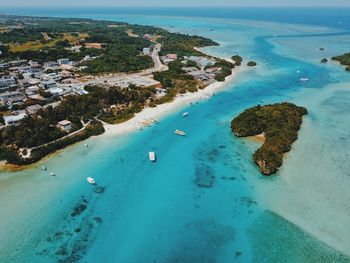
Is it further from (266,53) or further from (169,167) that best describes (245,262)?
(266,53)

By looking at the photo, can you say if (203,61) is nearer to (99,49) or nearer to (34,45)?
(99,49)

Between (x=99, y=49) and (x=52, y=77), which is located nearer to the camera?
(x=52, y=77)

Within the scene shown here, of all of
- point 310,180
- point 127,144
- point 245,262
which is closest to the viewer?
point 245,262

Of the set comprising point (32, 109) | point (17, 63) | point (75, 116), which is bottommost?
point (17, 63)

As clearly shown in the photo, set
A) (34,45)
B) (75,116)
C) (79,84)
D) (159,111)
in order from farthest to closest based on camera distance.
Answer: (34,45)
(79,84)
(159,111)
(75,116)

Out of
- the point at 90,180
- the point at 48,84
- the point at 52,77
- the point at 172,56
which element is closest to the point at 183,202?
the point at 90,180

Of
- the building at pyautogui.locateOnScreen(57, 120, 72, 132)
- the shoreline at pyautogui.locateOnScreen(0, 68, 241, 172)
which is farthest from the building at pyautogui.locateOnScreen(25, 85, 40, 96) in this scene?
the shoreline at pyautogui.locateOnScreen(0, 68, 241, 172)

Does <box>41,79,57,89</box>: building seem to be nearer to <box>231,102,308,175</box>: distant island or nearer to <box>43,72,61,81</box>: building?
<box>43,72,61,81</box>: building

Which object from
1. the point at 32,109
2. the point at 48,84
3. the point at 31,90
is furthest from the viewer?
the point at 48,84

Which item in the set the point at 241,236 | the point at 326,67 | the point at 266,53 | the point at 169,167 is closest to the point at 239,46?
the point at 266,53
